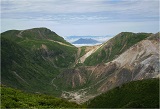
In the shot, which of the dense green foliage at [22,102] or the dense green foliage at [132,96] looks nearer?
the dense green foliage at [22,102]

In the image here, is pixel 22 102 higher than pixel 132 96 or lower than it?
higher

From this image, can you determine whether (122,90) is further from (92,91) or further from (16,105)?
(92,91)

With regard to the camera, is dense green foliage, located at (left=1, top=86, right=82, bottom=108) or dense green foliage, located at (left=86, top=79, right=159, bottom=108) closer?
dense green foliage, located at (left=1, top=86, right=82, bottom=108)

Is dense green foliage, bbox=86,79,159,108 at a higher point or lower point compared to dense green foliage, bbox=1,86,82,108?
lower

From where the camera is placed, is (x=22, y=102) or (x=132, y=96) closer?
(x=22, y=102)

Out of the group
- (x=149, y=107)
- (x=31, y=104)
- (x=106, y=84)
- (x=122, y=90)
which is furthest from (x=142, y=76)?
(x=31, y=104)

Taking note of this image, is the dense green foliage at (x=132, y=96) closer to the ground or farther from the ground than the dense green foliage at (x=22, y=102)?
closer to the ground

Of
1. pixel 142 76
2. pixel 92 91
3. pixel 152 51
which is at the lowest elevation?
pixel 92 91

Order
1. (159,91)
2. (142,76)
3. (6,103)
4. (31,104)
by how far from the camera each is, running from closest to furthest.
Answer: (6,103)
(31,104)
(159,91)
(142,76)
